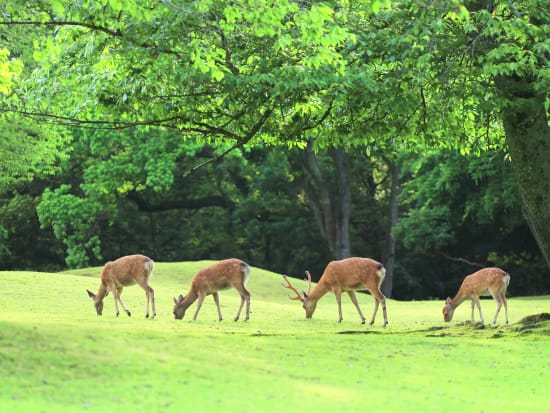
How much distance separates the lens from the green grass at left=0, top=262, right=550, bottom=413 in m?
9.01

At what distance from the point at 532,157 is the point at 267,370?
774 cm

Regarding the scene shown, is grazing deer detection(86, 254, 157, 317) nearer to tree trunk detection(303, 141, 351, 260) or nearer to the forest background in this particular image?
the forest background

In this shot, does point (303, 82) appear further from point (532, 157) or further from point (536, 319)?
point (536, 319)

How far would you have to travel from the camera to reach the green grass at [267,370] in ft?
29.6

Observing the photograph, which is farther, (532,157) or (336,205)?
(336,205)

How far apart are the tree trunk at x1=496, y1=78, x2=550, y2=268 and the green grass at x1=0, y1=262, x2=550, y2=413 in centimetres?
210

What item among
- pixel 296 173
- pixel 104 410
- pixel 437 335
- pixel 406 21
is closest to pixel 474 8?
pixel 406 21

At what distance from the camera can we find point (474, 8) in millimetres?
16266

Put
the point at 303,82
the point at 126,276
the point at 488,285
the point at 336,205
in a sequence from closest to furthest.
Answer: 1. the point at 303,82
2. the point at 126,276
3. the point at 488,285
4. the point at 336,205

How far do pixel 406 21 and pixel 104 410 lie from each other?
974 cm

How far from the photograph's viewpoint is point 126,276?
62.1 ft

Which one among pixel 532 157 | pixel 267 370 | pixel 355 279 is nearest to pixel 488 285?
pixel 355 279

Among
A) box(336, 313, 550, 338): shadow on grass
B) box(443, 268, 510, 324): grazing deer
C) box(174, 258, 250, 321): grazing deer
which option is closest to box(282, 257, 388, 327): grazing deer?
box(336, 313, 550, 338): shadow on grass

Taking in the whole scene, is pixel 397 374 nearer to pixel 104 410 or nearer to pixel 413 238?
pixel 104 410
